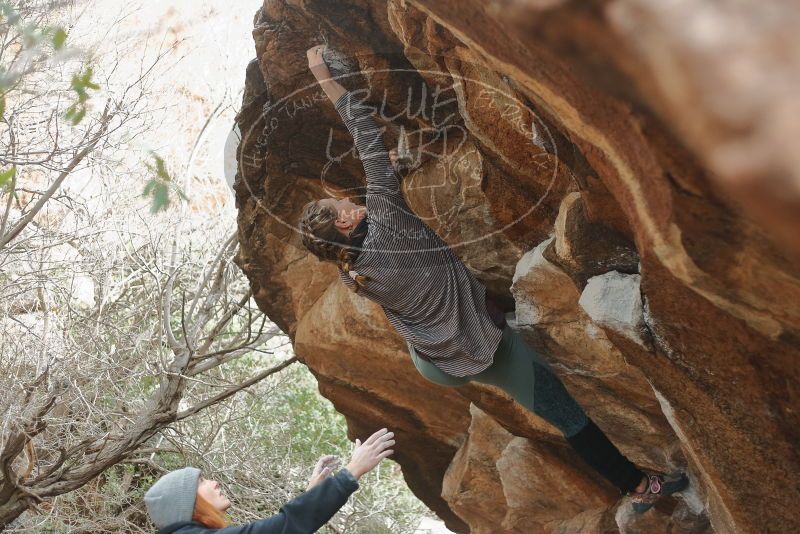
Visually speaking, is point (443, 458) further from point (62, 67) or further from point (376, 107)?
point (62, 67)

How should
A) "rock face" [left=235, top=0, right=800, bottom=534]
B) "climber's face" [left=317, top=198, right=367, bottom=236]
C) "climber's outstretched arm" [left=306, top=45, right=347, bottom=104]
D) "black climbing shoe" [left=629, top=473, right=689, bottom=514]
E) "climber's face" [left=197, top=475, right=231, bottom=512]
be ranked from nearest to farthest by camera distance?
"rock face" [left=235, top=0, right=800, bottom=534] → "climber's face" [left=197, top=475, right=231, bottom=512] → "climber's face" [left=317, top=198, right=367, bottom=236] → "black climbing shoe" [left=629, top=473, right=689, bottom=514] → "climber's outstretched arm" [left=306, top=45, right=347, bottom=104]

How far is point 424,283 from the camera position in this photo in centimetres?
399

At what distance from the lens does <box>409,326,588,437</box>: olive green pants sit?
4.21m

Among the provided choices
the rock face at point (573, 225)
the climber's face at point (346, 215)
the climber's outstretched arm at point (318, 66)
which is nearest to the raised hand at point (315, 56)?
the climber's outstretched arm at point (318, 66)

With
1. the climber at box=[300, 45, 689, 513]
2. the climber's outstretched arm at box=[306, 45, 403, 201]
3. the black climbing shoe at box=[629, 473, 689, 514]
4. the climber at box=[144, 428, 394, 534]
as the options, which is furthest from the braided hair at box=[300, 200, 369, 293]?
the black climbing shoe at box=[629, 473, 689, 514]

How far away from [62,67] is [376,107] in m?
3.89

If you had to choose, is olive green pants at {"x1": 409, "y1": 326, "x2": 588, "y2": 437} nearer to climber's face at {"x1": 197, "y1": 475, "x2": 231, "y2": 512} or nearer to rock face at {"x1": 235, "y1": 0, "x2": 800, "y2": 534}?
rock face at {"x1": 235, "y1": 0, "x2": 800, "y2": 534}

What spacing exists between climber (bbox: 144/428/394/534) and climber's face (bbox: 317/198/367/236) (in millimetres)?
1100

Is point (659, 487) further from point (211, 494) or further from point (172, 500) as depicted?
point (172, 500)

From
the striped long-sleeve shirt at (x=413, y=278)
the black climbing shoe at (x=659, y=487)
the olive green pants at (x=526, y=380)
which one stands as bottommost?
the black climbing shoe at (x=659, y=487)

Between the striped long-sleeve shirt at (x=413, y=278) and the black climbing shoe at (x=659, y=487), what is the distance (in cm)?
104

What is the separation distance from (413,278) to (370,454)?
872 mm

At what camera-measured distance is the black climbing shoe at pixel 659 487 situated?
4203 mm

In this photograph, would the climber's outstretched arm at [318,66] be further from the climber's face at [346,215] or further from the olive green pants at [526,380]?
the olive green pants at [526,380]
